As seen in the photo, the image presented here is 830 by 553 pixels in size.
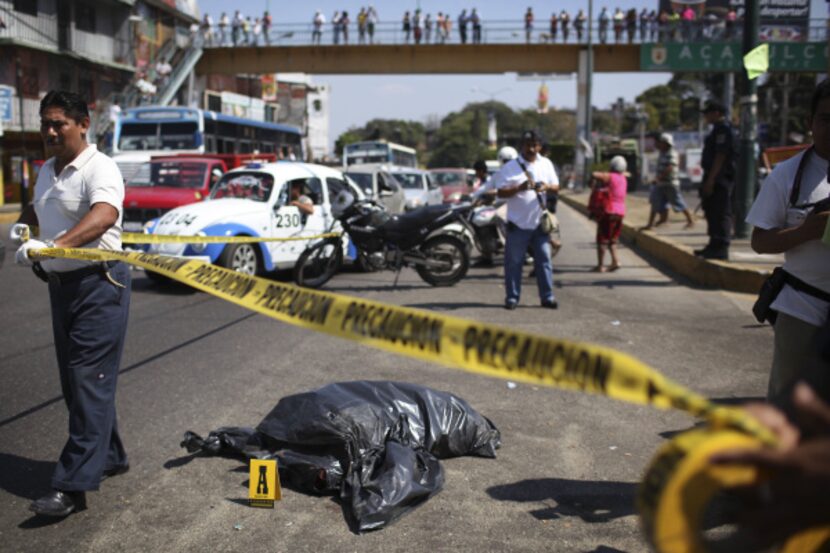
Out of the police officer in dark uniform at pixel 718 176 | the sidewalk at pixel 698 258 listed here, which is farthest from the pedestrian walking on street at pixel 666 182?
the police officer in dark uniform at pixel 718 176

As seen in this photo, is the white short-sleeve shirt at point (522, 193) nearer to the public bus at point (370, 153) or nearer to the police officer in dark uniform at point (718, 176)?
the police officer in dark uniform at point (718, 176)

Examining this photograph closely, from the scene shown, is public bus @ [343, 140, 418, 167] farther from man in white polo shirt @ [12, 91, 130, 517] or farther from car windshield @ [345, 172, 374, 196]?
man in white polo shirt @ [12, 91, 130, 517]

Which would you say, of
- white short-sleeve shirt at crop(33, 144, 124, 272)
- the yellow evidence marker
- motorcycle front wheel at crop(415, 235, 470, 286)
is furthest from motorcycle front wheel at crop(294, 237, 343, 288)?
the yellow evidence marker

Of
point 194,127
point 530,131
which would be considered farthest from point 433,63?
→ point 530,131

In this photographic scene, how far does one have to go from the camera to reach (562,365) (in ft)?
6.73

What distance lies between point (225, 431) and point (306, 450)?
0.64 metres

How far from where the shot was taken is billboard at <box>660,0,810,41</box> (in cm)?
2484

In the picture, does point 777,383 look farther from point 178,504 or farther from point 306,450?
point 178,504

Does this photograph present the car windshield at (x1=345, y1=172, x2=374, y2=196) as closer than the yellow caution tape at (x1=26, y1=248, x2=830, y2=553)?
No

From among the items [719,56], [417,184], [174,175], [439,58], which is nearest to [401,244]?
[174,175]

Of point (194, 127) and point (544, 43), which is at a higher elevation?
point (544, 43)

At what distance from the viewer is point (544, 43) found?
4403 centimetres

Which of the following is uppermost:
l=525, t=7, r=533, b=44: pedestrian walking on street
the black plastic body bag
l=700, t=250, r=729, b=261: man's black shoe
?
l=525, t=7, r=533, b=44: pedestrian walking on street

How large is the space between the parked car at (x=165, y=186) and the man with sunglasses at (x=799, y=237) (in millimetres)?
12195
